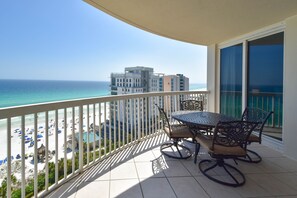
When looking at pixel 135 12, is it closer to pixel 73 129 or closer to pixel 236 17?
pixel 236 17

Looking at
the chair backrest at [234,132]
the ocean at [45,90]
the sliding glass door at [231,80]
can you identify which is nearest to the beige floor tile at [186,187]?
the chair backrest at [234,132]

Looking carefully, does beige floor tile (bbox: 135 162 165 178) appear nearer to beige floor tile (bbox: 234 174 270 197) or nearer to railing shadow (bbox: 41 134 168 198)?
railing shadow (bbox: 41 134 168 198)

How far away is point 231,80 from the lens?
4.45m

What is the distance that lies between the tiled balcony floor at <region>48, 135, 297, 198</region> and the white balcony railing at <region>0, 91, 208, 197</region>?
0.21m

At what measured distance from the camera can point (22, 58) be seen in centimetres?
1973

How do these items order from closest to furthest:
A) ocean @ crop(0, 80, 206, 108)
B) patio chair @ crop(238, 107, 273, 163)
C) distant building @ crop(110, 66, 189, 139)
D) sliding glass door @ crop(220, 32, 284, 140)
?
patio chair @ crop(238, 107, 273, 163) < distant building @ crop(110, 66, 189, 139) < sliding glass door @ crop(220, 32, 284, 140) < ocean @ crop(0, 80, 206, 108)

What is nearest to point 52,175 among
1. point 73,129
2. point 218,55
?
point 73,129

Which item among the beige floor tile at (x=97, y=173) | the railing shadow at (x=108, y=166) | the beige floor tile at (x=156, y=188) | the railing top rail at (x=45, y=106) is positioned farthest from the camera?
the beige floor tile at (x=97, y=173)

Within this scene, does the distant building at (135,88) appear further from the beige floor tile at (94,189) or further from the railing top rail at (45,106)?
the beige floor tile at (94,189)

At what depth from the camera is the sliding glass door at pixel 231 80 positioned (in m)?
4.17

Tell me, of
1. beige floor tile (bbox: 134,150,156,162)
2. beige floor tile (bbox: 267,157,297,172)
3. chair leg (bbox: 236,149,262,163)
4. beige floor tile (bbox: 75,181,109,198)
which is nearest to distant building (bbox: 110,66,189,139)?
beige floor tile (bbox: 134,150,156,162)

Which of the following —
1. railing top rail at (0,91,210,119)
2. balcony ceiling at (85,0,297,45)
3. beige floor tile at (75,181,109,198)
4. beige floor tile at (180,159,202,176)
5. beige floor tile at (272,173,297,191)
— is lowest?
beige floor tile at (75,181,109,198)

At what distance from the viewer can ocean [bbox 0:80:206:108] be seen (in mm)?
19625

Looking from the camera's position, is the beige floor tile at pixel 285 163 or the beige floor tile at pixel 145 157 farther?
the beige floor tile at pixel 145 157
